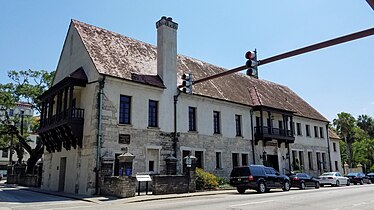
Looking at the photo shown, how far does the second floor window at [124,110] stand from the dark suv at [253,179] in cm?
787

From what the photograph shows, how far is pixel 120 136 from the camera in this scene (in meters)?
20.7

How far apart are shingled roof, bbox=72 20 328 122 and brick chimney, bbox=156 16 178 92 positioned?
68cm

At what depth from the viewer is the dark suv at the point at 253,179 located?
19766 mm

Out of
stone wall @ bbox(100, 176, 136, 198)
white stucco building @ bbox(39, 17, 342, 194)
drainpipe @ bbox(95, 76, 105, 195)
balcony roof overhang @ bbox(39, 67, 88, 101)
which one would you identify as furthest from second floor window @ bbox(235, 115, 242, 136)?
stone wall @ bbox(100, 176, 136, 198)

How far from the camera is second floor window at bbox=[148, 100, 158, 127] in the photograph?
22922 millimetres

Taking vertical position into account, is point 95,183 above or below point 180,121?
below

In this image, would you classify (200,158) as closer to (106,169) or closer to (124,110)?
(124,110)

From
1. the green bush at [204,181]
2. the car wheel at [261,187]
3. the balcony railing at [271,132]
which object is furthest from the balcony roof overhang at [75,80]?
the balcony railing at [271,132]

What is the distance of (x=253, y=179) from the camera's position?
19.7 metres

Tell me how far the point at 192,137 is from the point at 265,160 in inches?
360

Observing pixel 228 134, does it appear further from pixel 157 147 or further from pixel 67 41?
pixel 67 41

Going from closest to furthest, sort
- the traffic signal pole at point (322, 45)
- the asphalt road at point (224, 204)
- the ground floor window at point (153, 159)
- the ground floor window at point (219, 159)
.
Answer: the traffic signal pole at point (322, 45) → the asphalt road at point (224, 204) → the ground floor window at point (153, 159) → the ground floor window at point (219, 159)

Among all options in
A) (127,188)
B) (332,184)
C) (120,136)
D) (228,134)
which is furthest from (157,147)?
(332,184)

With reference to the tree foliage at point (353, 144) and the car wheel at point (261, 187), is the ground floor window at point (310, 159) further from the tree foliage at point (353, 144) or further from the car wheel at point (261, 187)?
the tree foliage at point (353, 144)
